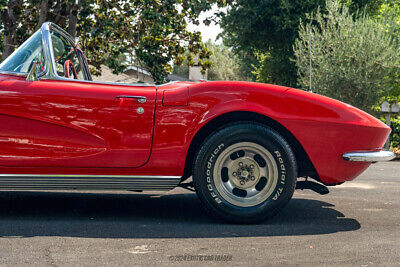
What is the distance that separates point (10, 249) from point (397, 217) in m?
3.06

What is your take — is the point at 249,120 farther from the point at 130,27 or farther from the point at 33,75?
the point at 130,27

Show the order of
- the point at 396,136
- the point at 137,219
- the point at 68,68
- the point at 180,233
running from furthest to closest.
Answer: the point at 396,136, the point at 68,68, the point at 137,219, the point at 180,233

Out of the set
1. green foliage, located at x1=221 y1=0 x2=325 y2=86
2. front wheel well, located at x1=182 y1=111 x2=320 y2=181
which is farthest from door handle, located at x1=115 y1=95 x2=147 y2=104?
green foliage, located at x1=221 y1=0 x2=325 y2=86

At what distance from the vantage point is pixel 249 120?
→ 4207mm

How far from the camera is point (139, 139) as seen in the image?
13.4 feet

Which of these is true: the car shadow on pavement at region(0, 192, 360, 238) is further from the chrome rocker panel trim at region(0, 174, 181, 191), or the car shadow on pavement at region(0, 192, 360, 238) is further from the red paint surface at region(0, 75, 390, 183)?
the red paint surface at region(0, 75, 390, 183)

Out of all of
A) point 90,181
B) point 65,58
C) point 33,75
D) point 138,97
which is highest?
point 65,58

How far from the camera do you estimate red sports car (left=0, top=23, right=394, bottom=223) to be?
4059 millimetres

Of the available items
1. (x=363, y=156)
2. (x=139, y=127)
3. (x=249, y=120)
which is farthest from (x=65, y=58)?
(x=363, y=156)

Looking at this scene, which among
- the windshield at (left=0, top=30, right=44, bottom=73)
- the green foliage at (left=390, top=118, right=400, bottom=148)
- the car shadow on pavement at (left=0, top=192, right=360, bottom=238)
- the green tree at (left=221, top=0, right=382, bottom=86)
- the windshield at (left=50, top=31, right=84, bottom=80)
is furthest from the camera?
the green tree at (left=221, top=0, right=382, bottom=86)

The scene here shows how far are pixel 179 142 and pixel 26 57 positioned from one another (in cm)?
147

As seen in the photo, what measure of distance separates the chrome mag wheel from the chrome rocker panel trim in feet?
1.18

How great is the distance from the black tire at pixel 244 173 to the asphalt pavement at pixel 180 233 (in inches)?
5.5

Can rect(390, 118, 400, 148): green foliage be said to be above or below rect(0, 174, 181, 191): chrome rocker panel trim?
below
